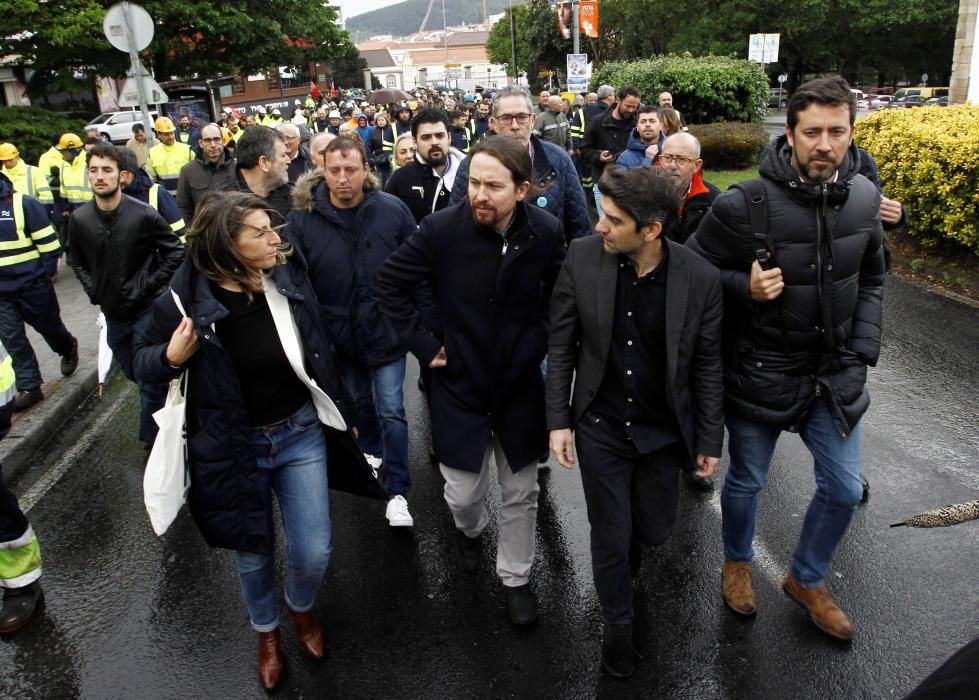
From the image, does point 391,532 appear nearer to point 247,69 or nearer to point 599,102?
point 599,102

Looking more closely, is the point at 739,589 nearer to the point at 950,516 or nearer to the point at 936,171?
the point at 950,516

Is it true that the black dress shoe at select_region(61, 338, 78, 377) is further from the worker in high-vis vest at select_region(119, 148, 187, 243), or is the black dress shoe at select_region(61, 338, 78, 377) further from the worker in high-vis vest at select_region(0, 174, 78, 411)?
the worker in high-vis vest at select_region(119, 148, 187, 243)

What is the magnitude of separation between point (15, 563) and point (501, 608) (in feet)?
7.68

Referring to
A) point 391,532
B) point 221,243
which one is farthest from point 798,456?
point 221,243

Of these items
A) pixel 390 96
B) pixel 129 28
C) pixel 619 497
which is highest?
pixel 129 28

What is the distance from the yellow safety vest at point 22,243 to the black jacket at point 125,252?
144 centimetres

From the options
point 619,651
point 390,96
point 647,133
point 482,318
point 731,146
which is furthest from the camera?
point 390,96

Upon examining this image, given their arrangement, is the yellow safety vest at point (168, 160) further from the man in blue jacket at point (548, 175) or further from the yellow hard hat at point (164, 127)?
the man in blue jacket at point (548, 175)

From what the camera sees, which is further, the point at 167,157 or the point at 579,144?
the point at 579,144

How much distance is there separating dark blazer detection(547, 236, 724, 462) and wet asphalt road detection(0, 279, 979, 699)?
0.96 meters

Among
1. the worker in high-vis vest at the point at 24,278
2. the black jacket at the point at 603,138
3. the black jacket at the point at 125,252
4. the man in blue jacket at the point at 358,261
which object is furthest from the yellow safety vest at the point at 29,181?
the black jacket at the point at 603,138

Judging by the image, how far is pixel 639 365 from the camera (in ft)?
10.0

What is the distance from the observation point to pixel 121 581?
412 cm

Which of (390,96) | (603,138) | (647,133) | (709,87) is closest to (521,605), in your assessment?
(647,133)
